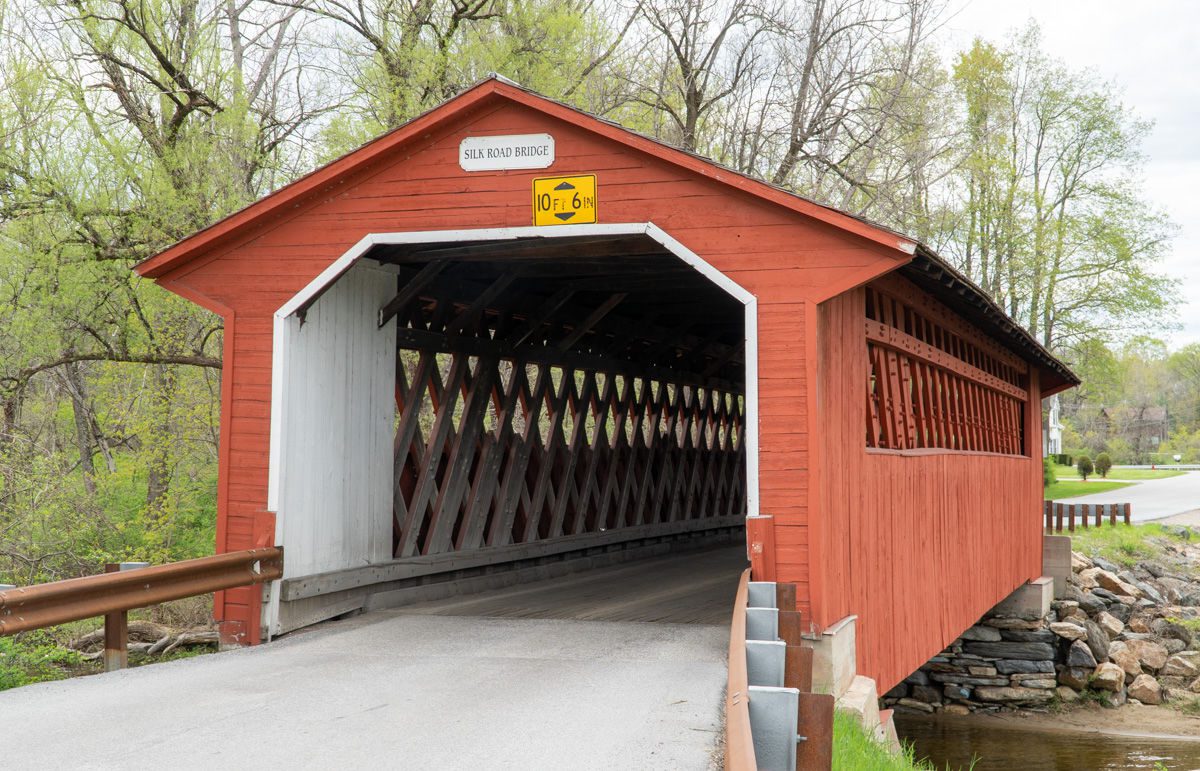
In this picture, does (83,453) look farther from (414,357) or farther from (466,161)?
(466,161)

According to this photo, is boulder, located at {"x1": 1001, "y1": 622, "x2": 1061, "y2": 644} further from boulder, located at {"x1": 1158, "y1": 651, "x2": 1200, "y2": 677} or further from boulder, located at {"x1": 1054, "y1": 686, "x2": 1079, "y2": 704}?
boulder, located at {"x1": 1158, "y1": 651, "x2": 1200, "y2": 677}

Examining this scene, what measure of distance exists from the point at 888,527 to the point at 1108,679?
911cm

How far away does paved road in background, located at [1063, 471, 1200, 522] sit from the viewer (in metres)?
27.9

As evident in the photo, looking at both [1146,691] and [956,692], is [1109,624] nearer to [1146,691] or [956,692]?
[1146,691]

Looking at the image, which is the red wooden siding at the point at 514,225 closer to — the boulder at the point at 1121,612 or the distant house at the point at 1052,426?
the boulder at the point at 1121,612

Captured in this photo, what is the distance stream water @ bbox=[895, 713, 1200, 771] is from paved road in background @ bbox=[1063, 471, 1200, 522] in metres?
13.7

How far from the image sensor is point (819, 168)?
1964cm

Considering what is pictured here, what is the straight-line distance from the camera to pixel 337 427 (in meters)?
8.11

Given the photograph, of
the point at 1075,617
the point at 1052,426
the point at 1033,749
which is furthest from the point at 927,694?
the point at 1052,426

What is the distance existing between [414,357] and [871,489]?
10.7 metres

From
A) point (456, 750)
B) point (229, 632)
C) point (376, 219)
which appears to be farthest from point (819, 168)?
point (456, 750)

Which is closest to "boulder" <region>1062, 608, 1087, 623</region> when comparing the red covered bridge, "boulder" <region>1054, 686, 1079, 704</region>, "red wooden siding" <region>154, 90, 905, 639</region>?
"boulder" <region>1054, 686, 1079, 704</region>

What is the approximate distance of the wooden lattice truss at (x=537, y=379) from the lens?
907 centimetres

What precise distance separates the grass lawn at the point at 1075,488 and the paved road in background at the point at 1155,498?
0.42 meters
